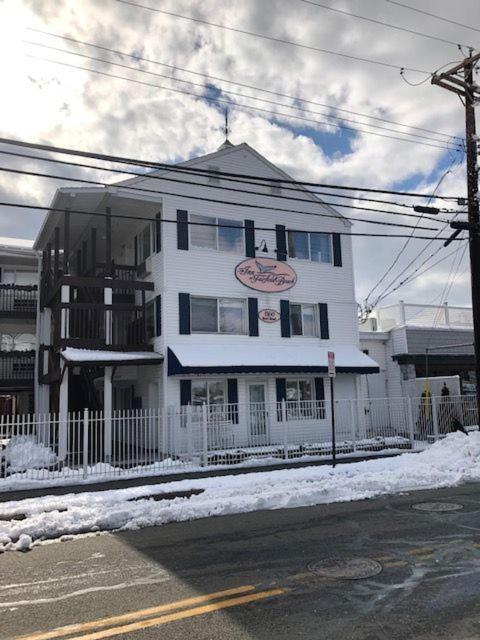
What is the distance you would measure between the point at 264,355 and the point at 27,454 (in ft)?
27.7

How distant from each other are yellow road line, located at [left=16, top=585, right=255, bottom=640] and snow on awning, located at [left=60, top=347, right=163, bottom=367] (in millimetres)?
12559

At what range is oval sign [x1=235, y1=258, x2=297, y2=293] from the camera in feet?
67.0

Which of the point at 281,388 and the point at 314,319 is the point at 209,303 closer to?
the point at 281,388

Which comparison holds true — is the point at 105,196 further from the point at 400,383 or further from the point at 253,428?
the point at 400,383

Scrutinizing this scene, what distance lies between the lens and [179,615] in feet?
15.5

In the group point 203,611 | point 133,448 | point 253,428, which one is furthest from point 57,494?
point 203,611

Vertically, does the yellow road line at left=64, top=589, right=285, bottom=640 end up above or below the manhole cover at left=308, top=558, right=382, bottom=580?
above

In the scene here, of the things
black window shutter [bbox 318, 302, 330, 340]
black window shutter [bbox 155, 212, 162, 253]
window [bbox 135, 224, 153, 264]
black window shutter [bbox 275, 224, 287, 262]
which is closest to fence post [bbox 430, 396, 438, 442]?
black window shutter [bbox 318, 302, 330, 340]

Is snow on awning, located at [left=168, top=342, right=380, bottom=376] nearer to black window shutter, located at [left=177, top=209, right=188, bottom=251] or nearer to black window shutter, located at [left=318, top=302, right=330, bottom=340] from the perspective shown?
black window shutter, located at [left=318, top=302, right=330, bottom=340]

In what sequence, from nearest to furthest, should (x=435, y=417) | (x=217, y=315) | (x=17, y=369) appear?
1. (x=435, y=417)
2. (x=217, y=315)
3. (x=17, y=369)

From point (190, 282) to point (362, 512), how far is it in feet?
39.0

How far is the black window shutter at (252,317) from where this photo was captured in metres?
20.2

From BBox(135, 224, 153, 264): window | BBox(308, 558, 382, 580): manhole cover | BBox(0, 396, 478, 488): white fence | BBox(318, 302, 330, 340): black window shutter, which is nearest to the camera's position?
BBox(308, 558, 382, 580): manhole cover

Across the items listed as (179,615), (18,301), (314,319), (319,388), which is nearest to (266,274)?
(314,319)
